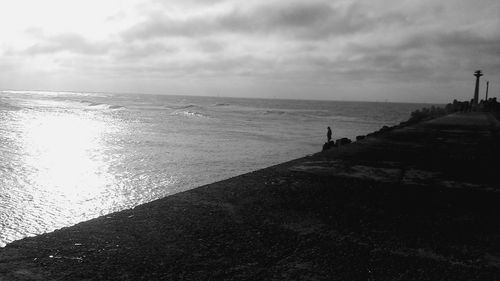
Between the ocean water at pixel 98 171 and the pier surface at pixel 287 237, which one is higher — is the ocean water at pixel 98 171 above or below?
below

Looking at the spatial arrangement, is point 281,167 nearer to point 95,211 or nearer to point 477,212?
point 477,212

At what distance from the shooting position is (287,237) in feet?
10.4

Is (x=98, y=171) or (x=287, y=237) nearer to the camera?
(x=287, y=237)

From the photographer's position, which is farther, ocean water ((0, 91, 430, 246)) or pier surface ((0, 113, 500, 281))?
ocean water ((0, 91, 430, 246))

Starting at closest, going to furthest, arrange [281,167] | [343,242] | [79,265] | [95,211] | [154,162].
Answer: [79,265] < [343,242] < [281,167] < [95,211] < [154,162]

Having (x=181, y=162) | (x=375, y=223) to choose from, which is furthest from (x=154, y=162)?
(x=375, y=223)

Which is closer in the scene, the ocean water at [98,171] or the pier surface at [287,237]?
the pier surface at [287,237]

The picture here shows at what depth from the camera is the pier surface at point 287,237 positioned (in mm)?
2537

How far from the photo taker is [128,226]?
3318 mm

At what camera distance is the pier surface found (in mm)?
2537

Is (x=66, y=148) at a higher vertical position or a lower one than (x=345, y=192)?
lower

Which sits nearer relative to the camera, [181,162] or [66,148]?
[181,162]

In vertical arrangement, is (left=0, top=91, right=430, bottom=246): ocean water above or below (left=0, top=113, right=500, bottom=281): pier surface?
below

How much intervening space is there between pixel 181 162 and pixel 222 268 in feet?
40.3
